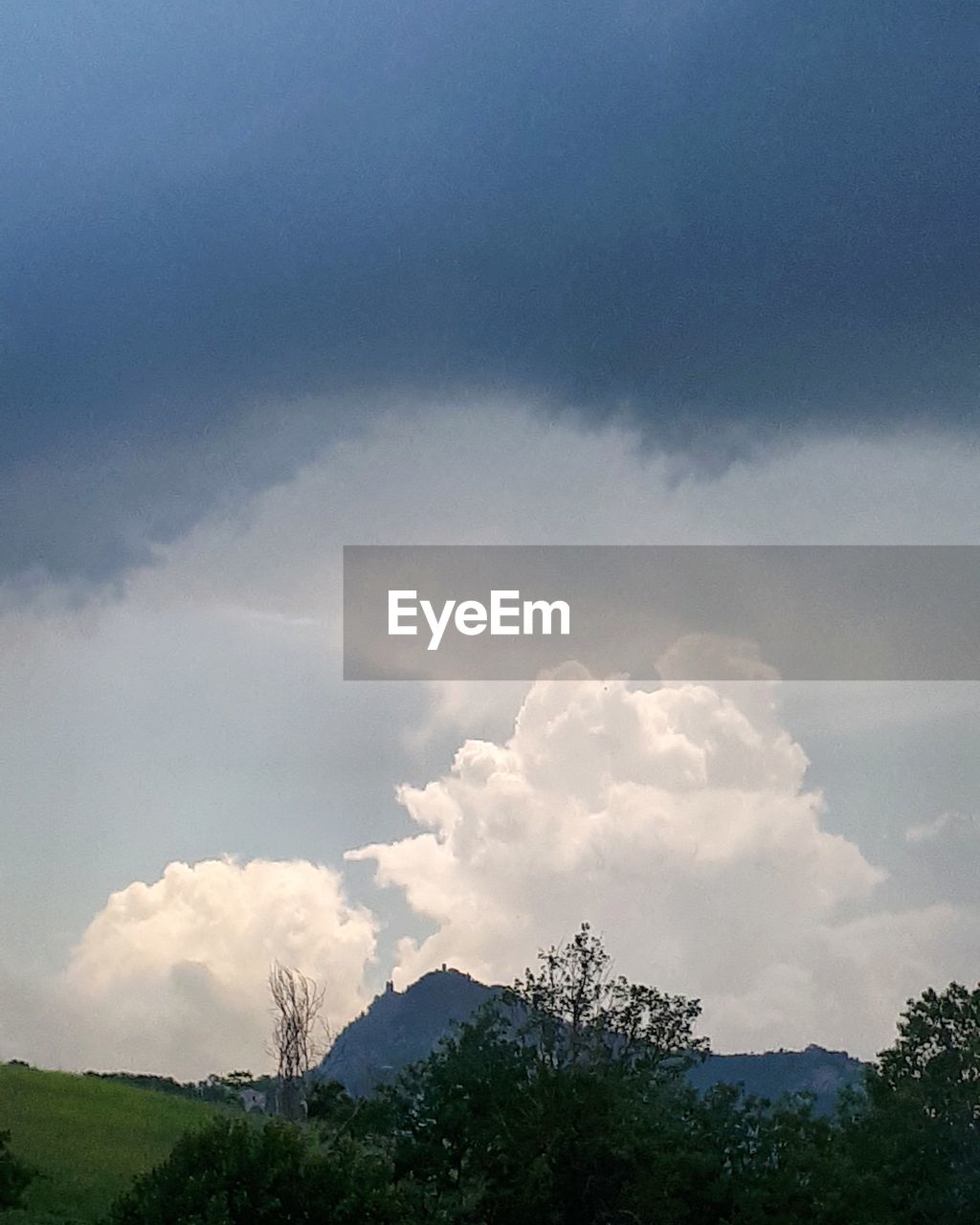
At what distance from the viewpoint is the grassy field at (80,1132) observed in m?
53.9

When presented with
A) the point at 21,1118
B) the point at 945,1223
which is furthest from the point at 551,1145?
the point at 21,1118

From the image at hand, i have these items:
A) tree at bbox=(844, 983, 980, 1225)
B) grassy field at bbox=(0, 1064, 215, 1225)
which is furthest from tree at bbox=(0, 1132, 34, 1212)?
tree at bbox=(844, 983, 980, 1225)

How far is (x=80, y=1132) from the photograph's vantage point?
67.4 meters

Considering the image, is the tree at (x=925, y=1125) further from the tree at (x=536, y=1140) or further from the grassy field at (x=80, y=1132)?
the grassy field at (x=80, y=1132)

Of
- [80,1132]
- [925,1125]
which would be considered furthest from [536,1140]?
[80,1132]

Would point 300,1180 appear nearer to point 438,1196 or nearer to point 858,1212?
point 438,1196

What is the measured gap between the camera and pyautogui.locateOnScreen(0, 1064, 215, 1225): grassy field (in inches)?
2122

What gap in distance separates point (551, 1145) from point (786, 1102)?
24.6ft

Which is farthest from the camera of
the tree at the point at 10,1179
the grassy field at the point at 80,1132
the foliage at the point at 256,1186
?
the grassy field at the point at 80,1132

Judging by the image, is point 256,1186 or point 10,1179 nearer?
point 256,1186

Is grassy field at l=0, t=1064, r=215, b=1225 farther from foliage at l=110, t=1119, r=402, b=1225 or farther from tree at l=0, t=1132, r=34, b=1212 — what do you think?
foliage at l=110, t=1119, r=402, b=1225

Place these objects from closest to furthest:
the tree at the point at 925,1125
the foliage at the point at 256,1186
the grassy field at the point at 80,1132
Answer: the foliage at the point at 256,1186 → the tree at the point at 925,1125 → the grassy field at the point at 80,1132

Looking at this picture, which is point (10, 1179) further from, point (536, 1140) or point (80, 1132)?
point (80, 1132)

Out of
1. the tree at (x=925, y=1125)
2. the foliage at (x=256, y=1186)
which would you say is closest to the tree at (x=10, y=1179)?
the foliage at (x=256, y=1186)
